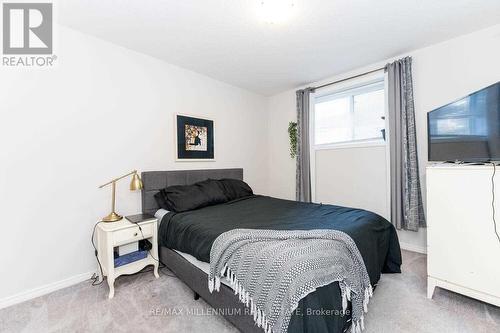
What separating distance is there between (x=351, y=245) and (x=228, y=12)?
82.3 inches

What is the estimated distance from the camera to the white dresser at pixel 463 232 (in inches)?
61.2

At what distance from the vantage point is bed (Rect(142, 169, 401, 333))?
1147 mm

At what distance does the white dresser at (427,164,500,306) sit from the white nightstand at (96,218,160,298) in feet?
8.15

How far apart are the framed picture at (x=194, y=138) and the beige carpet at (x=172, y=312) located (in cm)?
160

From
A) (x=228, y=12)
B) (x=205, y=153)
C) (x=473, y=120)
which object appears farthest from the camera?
(x=205, y=153)

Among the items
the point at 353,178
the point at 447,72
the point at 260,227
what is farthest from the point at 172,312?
the point at 447,72

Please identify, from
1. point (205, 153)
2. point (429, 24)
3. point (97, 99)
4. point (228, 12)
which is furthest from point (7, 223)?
point (429, 24)

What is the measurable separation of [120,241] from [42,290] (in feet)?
2.62

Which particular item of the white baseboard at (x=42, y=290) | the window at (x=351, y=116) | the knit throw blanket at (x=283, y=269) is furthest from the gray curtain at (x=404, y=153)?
the white baseboard at (x=42, y=290)

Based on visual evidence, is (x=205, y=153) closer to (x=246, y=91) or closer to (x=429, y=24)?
(x=246, y=91)

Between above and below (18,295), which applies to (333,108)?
above

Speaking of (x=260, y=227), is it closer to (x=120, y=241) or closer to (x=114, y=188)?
(x=120, y=241)

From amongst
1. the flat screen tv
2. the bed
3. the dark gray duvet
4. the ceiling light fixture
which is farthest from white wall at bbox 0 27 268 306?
the flat screen tv

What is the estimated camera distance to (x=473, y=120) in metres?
1.76
